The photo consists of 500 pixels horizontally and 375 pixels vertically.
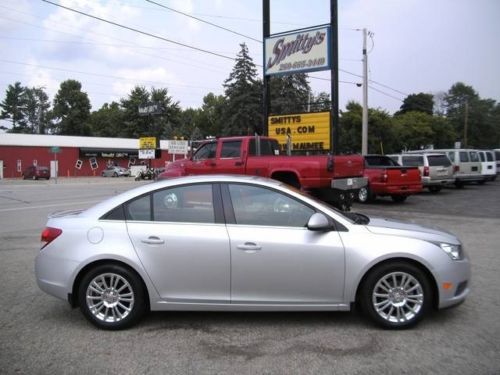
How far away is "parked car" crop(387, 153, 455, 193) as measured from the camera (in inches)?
810

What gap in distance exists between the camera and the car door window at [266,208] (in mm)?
4738

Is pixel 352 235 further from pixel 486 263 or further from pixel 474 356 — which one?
pixel 486 263

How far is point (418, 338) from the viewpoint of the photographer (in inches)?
173

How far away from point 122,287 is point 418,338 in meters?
2.87

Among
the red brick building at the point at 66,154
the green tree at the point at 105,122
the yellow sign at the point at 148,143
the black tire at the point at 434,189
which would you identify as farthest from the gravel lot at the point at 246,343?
the green tree at the point at 105,122

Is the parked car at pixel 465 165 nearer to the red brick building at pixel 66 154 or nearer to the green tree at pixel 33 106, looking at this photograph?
the red brick building at pixel 66 154

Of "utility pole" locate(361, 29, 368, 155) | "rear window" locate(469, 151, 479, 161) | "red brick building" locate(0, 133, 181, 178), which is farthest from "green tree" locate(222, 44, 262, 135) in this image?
"rear window" locate(469, 151, 479, 161)

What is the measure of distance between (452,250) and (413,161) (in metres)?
17.3

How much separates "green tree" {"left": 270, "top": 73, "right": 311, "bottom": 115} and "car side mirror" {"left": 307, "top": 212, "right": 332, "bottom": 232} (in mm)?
Result: 56415

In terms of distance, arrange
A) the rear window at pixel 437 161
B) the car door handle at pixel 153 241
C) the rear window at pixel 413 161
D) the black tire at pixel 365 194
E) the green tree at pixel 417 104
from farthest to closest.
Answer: the green tree at pixel 417 104 → the rear window at pixel 413 161 → the rear window at pixel 437 161 → the black tire at pixel 365 194 → the car door handle at pixel 153 241

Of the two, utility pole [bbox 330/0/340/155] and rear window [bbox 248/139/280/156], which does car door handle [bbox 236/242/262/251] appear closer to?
rear window [bbox 248/139/280/156]

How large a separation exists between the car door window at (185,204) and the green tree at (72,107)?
10133 cm

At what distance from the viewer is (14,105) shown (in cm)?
11394

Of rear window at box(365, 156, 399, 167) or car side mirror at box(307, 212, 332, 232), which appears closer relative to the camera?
car side mirror at box(307, 212, 332, 232)
